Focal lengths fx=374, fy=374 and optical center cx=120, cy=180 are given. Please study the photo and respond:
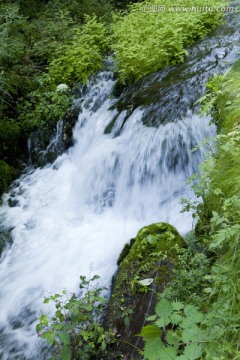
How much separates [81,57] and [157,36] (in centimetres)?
230

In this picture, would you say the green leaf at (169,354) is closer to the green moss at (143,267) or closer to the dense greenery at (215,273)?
the dense greenery at (215,273)

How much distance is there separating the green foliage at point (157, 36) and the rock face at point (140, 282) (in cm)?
541

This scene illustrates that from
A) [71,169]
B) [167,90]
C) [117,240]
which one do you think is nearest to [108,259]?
[117,240]

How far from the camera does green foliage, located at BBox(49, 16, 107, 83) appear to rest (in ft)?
32.3

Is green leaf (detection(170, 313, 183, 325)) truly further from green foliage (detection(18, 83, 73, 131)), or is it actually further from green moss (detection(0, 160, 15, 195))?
green foliage (detection(18, 83, 73, 131))

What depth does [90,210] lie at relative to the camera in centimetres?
647

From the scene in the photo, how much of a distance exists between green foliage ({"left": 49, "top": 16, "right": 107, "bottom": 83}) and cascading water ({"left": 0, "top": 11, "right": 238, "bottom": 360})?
2225 mm

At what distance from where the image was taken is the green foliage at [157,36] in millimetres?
8500

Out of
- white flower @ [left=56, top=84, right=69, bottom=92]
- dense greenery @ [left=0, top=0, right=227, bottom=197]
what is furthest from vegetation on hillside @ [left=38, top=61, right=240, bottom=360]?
white flower @ [left=56, top=84, right=69, bottom=92]

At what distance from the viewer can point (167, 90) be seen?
291 inches

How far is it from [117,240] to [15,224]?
7.11 ft

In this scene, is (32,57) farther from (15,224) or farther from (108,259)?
(108,259)

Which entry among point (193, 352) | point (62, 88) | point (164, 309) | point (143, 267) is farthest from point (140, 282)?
point (62, 88)

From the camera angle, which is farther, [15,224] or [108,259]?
[15,224]
